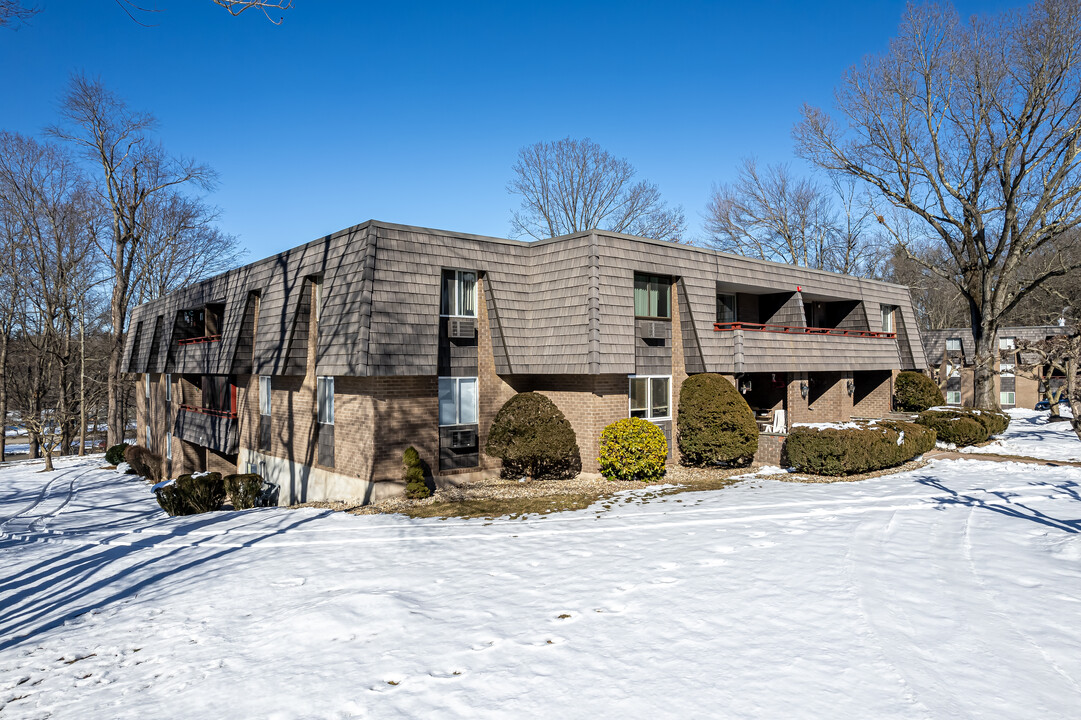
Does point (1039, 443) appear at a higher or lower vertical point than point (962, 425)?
lower

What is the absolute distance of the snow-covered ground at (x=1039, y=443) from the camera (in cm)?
2094

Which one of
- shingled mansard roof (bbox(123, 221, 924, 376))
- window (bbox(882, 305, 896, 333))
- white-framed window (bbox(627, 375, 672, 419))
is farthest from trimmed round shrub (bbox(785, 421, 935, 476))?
window (bbox(882, 305, 896, 333))

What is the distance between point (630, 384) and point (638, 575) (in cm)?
996

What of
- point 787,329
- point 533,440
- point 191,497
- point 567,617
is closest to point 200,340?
point 191,497

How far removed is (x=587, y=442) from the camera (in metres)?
17.7

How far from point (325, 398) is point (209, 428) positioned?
947 cm

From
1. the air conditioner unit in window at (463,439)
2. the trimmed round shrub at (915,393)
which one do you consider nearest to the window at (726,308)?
the trimmed round shrub at (915,393)

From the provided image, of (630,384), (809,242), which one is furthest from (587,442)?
(809,242)

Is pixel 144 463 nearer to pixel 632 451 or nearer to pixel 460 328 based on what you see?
pixel 460 328

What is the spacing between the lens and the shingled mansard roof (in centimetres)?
1573

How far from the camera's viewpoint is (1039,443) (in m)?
23.5

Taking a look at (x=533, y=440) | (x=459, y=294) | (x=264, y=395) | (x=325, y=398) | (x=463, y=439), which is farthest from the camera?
(x=264, y=395)

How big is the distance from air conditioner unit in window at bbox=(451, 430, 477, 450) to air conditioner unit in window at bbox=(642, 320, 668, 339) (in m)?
5.94

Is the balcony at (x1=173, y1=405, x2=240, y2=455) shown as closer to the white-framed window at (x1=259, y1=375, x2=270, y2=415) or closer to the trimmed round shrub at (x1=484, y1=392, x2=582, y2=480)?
the white-framed window at (x1=259, y1=375, x2=270, y2=415)
